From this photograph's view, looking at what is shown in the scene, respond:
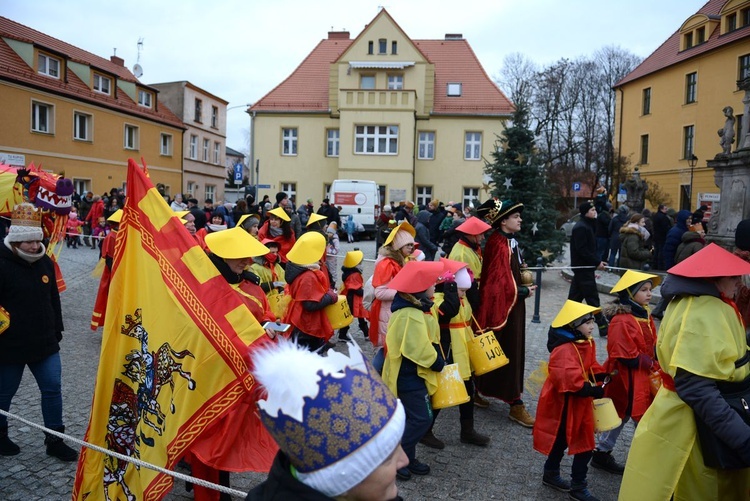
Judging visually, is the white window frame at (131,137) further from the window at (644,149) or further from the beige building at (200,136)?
the window at (644,149)

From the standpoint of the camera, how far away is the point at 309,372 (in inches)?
63.5

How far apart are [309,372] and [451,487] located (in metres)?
3.26

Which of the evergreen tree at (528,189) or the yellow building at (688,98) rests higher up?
the yellow building at (688,98)

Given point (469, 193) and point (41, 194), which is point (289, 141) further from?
point (41, 194)

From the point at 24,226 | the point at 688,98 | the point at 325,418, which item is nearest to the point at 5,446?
the point at 24,226

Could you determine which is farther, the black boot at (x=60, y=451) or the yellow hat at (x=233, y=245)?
the black boot at (x=60, y=451)

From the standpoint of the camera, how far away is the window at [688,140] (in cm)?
3600

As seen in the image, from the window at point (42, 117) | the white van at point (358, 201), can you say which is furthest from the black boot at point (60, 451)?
the window at point (42, 117)

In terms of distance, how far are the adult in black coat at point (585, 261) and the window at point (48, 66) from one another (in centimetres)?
2656

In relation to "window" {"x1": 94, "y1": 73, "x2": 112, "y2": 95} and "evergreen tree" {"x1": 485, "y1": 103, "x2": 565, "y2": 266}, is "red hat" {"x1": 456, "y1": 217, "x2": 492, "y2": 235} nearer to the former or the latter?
"evergreen tree" {"x1": 485, "y1": 103, "x2": 565, "y2": 266}

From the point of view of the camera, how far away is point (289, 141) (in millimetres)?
37594

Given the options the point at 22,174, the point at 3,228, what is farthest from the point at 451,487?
the point at 3,228

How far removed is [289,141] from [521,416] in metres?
33.6

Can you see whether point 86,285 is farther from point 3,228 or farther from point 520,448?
point 520,448
